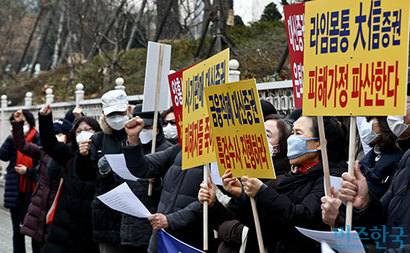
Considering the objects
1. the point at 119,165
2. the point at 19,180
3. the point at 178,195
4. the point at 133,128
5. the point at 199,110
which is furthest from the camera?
the point at 19,180

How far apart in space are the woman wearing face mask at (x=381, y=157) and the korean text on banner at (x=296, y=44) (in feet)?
1.93

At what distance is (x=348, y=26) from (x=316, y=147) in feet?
3.39

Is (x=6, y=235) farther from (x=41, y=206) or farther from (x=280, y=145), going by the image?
(x=280, y=145)

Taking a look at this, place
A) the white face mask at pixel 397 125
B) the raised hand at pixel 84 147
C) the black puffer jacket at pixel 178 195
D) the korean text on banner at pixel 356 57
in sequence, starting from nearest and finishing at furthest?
the korean text on banner at pixel 356 57, the white face mask at pixel 397 125, the black puffer jacket at pixel 178 195, the raised hand at pixel 84 147

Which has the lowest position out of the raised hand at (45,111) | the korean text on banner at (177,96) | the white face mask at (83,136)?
the white face mask at (83,136)

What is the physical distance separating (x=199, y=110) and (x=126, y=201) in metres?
1.00

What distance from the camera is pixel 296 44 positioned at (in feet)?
16.6

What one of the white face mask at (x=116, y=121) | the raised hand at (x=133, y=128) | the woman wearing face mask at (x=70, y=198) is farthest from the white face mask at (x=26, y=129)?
the raised hand at (x=133, y=128)

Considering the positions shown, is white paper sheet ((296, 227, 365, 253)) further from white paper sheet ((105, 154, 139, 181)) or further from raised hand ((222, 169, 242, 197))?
white paper sheet ((105, 154, 139, 181))

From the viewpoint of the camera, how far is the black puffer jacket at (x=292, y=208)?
4.13m

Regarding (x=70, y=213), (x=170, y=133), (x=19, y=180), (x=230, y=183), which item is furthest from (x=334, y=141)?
(x=19, y=180)

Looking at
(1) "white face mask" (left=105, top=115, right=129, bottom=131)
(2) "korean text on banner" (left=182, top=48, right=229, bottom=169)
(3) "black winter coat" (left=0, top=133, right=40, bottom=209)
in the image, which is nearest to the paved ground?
(3) "black winter coat" (left=0, top=133, right=40, bottom=209)

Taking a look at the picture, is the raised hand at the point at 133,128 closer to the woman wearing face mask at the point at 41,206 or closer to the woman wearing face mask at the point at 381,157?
the woman wearing face mask at the point at 381,157

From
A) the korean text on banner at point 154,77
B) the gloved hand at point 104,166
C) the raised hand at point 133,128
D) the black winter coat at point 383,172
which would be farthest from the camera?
the korean text on banner at point 154,77
